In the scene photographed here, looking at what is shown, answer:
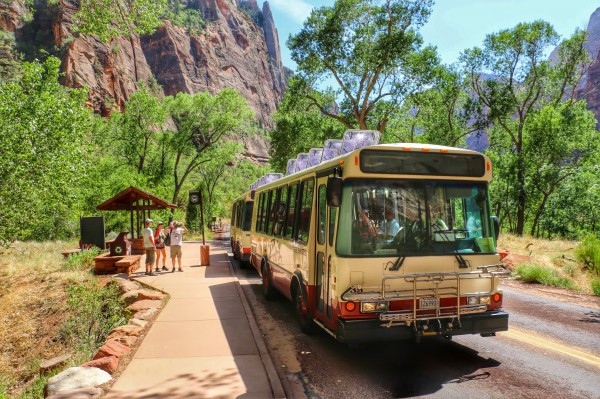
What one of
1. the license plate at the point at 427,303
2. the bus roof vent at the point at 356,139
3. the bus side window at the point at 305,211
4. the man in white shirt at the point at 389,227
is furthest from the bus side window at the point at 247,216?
the license plate at the point at 427,303

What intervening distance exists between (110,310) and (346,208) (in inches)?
311

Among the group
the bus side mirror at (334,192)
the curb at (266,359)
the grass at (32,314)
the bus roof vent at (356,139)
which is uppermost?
the bus roof vent at (356,139)

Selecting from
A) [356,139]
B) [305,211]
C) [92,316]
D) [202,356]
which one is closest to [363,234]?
[305,211]

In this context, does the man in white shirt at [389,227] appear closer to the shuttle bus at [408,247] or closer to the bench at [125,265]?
the shuttle bus at [408,247]

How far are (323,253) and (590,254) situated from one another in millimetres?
12594

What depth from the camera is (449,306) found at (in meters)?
5.80

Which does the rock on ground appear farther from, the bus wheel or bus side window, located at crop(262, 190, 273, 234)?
bus side window, located at crop(262, 190, 273, 234)

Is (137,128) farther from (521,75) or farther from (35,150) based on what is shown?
(521,75)

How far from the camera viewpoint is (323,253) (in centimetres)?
648

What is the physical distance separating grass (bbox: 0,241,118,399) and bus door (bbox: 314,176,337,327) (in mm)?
4291

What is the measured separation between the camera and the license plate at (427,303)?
566 cm

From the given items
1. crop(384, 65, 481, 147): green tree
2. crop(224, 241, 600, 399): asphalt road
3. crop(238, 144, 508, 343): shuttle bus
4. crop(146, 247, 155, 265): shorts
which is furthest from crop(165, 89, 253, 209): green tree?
crop(238, 144, 508, 343): shuttle bus

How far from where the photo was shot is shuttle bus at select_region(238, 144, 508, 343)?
5582 mm

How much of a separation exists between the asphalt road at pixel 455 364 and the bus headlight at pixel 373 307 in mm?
877
